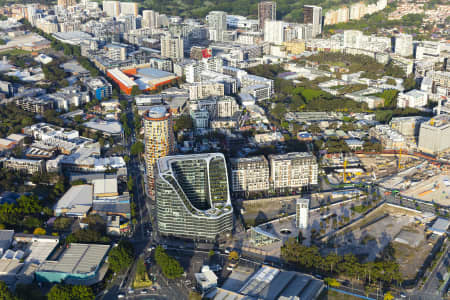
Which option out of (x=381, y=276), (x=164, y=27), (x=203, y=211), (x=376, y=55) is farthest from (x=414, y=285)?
(x=164, y=27)

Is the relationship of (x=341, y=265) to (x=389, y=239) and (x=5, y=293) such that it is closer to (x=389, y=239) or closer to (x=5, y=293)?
(x=389, y=239)

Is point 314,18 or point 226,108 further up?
point 314,18

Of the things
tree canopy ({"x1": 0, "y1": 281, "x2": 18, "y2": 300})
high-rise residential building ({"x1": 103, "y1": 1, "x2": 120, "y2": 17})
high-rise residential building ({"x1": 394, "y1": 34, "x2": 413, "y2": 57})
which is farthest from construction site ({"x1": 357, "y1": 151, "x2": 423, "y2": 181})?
high-rise residential building ({"x1": 103, "y1": 1, "x2": 120, "y2": 17})

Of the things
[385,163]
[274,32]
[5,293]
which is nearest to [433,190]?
[385,163]

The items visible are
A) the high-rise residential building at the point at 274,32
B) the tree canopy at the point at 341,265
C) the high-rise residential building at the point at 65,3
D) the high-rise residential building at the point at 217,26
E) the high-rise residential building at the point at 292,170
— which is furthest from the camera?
the high-rise residential building at the point at 65,3

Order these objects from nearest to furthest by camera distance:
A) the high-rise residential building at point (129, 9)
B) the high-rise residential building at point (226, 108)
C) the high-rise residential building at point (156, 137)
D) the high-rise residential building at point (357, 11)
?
the high-rise residential building at point (156, 137)
the high-rise residential building at point (226, 108)
the high-rise residential building at point (357, 11)
the high-rise residential building at point (129, 9)

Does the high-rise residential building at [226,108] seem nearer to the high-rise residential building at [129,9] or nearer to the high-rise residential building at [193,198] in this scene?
the high-rise residential building at [193,198]

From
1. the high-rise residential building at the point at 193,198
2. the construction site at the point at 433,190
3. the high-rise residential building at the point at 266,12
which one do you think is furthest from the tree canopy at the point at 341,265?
the high-rise residential building at the point at 266,12
